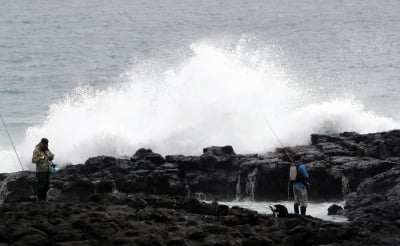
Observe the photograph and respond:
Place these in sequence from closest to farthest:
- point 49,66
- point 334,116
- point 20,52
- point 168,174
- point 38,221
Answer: point 38,221 < point 168,174 < point 334,116 < point 49,66 < point 20,52

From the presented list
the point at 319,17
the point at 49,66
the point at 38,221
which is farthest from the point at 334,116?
the point at 319,17

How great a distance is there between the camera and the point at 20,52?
58.5 metres

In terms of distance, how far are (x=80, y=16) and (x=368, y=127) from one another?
47.3 m

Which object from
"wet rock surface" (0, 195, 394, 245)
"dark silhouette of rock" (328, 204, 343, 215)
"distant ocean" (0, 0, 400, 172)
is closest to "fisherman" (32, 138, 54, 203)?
"wet rock surface" (0, 195, 394, 245)

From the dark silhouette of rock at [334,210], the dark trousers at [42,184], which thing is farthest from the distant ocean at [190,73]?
the dark trousers at [42,184]

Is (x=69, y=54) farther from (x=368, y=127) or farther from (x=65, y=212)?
(x=65, y=212)

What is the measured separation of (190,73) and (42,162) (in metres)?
17.1

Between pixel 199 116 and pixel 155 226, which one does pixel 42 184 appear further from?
pixel 199 116

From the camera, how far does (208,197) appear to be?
84.1 ft

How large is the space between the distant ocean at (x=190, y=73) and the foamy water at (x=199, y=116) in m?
0.06

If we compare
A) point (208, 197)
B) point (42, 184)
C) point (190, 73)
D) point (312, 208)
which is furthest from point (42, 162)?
point (190, 73)

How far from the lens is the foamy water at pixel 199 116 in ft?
104

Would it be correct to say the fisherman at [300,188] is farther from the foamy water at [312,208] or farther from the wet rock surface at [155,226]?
the wet rock surface at [155,226]

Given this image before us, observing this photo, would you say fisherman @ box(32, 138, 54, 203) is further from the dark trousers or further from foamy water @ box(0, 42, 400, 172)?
foamy water @ box(0, 42, 400, 172)
